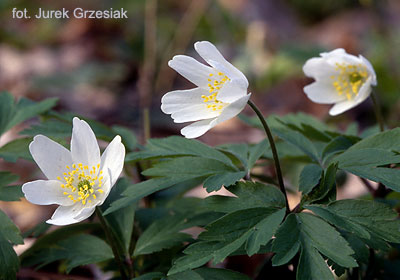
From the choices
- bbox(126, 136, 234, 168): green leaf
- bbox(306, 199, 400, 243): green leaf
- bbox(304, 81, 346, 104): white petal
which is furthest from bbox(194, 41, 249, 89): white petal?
bbox(304, 81, 346, 104): white petal

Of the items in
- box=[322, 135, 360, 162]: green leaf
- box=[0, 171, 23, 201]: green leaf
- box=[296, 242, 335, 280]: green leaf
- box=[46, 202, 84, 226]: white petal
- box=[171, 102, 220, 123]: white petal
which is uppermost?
box=[171, 102, 220, 123]: white petal

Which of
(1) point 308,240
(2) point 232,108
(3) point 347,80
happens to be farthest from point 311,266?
(3) point 347,80

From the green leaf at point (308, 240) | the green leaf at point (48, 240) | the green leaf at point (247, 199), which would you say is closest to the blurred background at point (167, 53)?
the green leaf at point (48, 240)

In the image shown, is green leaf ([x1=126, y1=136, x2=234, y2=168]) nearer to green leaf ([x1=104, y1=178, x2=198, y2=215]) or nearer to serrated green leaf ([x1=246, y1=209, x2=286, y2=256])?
green leaf ([x1=104, y1=178, x2=198, y2=215])

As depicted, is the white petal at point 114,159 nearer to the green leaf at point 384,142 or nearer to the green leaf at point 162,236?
the green leaf at point 162,236

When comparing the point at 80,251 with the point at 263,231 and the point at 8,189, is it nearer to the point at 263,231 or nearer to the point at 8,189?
the point at 8,189

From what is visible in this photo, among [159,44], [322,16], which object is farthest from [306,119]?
[322,16]
